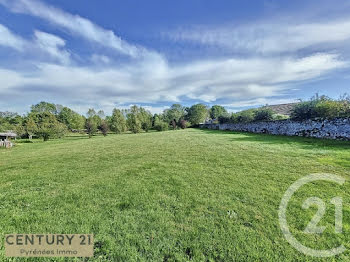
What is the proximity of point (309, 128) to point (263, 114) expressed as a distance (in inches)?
236

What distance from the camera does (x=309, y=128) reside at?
1068cm

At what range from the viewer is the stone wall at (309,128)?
28.5ft

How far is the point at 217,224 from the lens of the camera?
7.14 feet

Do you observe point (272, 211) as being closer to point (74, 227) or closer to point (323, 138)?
point (74, 227)

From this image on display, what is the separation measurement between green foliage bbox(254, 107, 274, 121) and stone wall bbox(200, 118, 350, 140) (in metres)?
0.87

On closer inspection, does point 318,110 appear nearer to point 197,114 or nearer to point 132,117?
point 132,117

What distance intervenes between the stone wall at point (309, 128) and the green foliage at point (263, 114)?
2.85 ft

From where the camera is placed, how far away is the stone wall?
342 inches

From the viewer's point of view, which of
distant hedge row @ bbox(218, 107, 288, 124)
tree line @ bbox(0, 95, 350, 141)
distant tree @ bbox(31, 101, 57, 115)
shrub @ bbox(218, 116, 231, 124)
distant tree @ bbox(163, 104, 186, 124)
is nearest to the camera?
tree line @ bbox(0, 95, 350, 141)

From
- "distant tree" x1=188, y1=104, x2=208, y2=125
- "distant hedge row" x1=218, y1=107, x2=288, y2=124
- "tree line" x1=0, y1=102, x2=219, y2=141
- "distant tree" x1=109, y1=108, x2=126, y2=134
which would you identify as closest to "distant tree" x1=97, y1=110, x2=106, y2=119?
"tree line" x1=0, y1=102, x2=219, y2=141

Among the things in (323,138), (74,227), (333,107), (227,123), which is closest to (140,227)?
(74,227)

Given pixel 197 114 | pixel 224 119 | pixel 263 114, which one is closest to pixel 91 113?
pixel 197 114

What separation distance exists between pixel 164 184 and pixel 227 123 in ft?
74.1

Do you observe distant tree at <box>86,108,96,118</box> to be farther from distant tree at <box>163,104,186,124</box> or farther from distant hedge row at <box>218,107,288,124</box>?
distant hedge row at <box>218,107,288,124</box>
